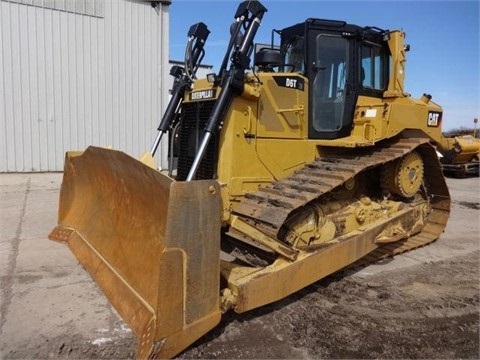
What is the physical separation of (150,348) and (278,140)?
244cm

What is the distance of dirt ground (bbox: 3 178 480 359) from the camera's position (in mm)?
3139

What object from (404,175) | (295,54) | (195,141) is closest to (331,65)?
(295,54)

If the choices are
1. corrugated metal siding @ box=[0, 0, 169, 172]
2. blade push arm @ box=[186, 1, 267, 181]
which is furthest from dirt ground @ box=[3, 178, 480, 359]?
corrugated metal siding @ box=[0, 0, 169, 172]

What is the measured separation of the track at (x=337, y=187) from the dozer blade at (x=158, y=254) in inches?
31.1

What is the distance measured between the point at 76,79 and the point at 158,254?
26.8ft

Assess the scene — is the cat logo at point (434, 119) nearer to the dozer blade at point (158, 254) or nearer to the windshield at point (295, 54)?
the windshield at point (295, 54)

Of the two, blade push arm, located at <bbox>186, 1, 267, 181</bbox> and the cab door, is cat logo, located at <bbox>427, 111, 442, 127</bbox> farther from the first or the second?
blade push arm, located at <bbox>186, 1, 267, 181</bbox>

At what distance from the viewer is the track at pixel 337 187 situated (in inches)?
146

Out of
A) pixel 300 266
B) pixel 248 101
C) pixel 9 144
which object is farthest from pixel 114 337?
pixel 9 144

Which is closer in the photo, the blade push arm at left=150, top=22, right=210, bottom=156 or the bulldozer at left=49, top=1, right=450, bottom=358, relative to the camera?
the bulldozer at left=49, top=1, right=450, bottom=358

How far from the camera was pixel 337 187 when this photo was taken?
183 inches

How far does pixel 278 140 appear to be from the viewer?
14.4ft

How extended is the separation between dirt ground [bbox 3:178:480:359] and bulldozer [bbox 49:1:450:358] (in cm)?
27

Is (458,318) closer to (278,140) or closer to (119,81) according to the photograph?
(278,140)
